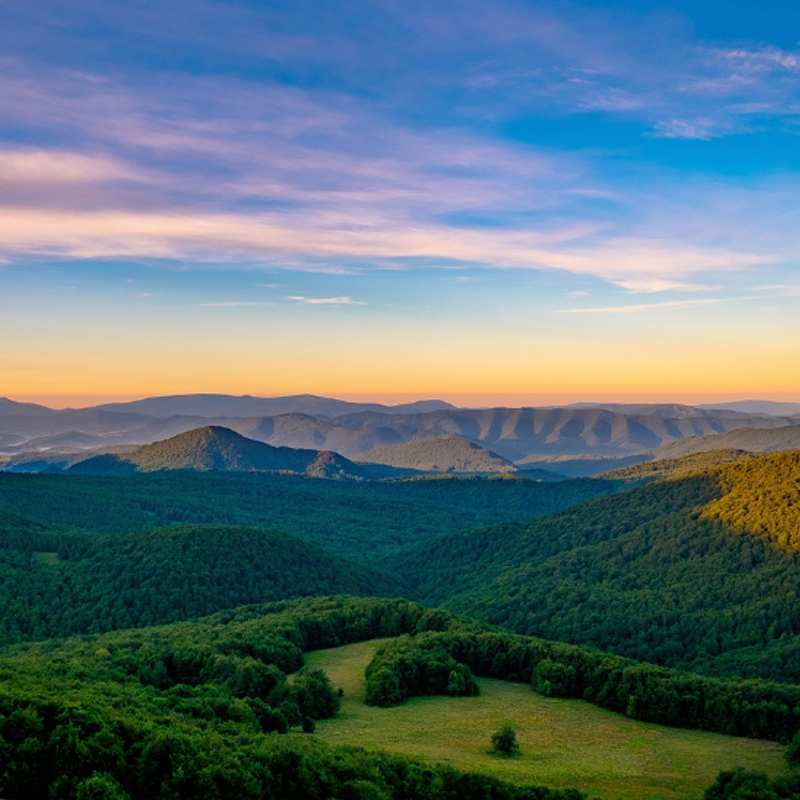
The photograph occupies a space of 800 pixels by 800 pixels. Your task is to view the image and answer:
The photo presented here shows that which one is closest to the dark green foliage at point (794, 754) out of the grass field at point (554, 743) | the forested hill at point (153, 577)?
the grass field at point (554, 743)

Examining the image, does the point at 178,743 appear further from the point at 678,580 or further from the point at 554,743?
the point at 678,580

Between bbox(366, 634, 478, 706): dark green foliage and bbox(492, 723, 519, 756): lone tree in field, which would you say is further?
bbox(366, 634, 478, 706): dark green foliage

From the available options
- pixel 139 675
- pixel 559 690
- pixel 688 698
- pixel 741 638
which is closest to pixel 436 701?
pixel 559 690

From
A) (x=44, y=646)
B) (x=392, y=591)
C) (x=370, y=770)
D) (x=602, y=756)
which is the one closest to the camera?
(x=370, y=770)

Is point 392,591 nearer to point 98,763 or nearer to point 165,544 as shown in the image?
point 165,544

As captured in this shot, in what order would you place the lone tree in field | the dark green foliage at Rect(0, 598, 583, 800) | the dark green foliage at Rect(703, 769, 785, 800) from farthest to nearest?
the lone tree in field < the dark green foliage at Rect(703, 769, 785, 800) < the dark green foliage at Rect(0, 598, 583, 800)

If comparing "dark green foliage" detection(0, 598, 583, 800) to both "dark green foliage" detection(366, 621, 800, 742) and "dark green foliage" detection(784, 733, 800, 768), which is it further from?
"dark green foliage" detection(784, 733, 800, 768)

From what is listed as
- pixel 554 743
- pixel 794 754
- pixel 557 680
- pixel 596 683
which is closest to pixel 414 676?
pixel 557 680

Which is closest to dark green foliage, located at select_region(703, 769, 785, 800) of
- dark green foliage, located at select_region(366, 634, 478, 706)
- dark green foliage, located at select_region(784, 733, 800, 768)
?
dark green foliage, located at select_region(784, 733, 800, 768)
